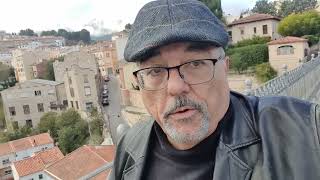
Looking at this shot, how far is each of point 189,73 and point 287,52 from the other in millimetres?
17720

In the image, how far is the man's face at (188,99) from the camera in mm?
1118

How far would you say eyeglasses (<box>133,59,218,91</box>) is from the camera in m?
Result: 1.13

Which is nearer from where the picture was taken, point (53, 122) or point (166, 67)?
point (166, 67)

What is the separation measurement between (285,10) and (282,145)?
40986 millimetres

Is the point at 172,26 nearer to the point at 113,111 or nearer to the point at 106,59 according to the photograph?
the point at 113,111

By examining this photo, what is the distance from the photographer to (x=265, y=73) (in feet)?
55.6

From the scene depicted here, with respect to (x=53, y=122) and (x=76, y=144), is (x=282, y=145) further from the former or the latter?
(x=53, y=122)

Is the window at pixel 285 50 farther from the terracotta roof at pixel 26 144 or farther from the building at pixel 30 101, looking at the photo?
the building at pixel 30 101

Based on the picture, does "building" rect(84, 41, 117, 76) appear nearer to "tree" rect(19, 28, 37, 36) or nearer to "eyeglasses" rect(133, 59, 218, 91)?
"eyeglasses" rect(133, 59, 218, 91)

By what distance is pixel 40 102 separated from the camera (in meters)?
35.6

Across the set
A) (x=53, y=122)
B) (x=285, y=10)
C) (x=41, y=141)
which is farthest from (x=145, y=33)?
(x=285, y=10)

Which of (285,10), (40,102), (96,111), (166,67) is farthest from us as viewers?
(285,10)

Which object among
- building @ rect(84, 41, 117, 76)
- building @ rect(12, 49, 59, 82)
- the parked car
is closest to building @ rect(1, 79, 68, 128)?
the parked car

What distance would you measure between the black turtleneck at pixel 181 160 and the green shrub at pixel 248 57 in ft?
58.2
